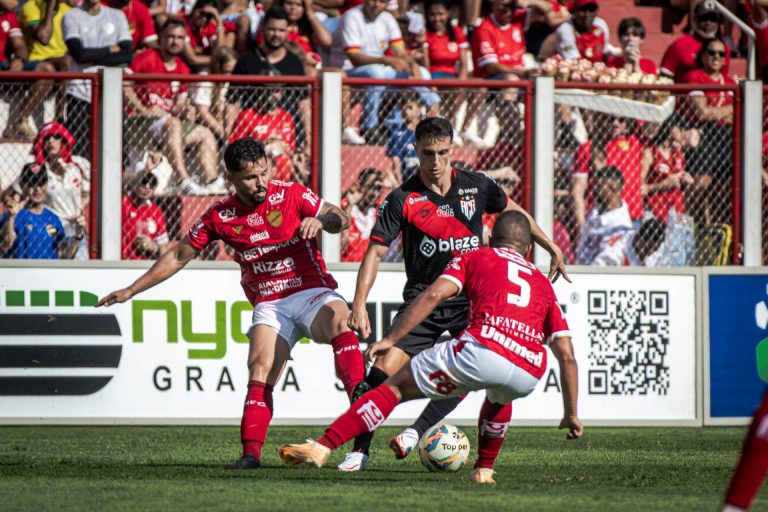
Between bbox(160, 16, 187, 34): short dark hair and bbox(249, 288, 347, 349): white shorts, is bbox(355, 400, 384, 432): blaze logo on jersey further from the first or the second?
bbox(160, 16, 187, 34): short dark hair

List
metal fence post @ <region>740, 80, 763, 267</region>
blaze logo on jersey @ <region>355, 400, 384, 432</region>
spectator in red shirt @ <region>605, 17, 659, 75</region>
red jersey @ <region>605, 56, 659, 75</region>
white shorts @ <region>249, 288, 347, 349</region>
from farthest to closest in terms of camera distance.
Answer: red jersey @ <region>605, 56, 659, 75</region>, spectator in red shirt @ <region>605, 17, 659, 75</region>, metal fence post @ <region>740, 80, 763, 267</region>, white shorts @ <region>249, 288, 347, 349</region>, blaze logo on jersey @ <region>355, 400, 384, 432</region>

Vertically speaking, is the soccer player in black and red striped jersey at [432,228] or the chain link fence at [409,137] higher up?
the chain link fence at [409,137]

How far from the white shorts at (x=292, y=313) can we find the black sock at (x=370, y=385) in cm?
52

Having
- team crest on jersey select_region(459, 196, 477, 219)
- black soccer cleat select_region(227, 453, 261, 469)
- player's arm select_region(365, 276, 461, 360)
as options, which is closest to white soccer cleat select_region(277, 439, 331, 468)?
player's arm select_region(365, 276, 461, 360)

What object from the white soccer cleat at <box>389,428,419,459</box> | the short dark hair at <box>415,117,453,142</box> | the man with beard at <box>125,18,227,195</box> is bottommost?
the white soccer cleat at <box>389,428,419,459</box>

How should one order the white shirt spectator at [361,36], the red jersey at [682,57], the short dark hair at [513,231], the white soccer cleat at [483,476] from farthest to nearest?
the red jersey at [682,57] < the white shirt spectator at [361,36] < the white soccer cleat at [483,476] < the short dark hair at [513,231]

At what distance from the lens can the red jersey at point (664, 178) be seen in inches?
463

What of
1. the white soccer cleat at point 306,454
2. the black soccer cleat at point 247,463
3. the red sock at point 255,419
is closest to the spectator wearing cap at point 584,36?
the red sock at point 255,419

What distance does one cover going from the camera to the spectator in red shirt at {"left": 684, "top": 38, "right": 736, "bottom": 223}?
39.4 ft

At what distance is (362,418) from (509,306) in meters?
0.99

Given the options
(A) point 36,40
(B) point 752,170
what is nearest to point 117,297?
(B) point 752,170

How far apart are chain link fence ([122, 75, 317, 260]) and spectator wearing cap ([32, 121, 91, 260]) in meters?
0.40

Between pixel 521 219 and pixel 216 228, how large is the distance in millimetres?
2261

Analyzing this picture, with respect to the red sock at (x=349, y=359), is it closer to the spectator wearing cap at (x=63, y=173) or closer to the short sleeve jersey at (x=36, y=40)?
the spectator wearing cap at (x=63, y=173)
